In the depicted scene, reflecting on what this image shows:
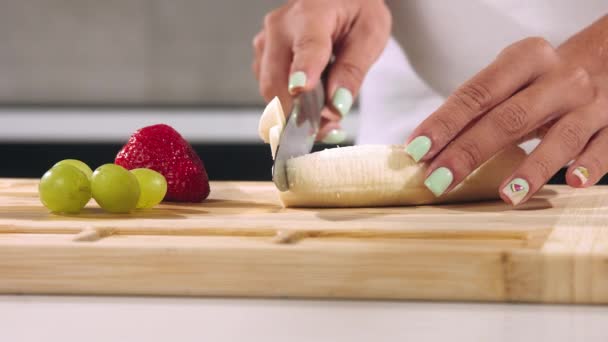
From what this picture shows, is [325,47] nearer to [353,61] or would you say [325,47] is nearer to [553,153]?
[353,61]

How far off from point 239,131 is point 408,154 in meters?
1.45

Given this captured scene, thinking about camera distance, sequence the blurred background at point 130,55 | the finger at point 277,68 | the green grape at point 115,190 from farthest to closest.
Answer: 1. the blurred background at point 130,55
2. the finger at point 277,68
3. the green grape at point 115,190

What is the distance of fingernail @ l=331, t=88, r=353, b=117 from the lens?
122 centimetres

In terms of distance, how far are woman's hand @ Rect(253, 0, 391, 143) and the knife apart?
25mm

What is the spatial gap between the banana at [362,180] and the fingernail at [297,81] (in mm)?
101

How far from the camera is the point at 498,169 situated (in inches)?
46.4

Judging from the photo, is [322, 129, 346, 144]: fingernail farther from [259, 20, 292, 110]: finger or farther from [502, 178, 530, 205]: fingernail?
[502, 178, 530, 205]: fingernail

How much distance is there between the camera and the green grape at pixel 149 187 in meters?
1.09

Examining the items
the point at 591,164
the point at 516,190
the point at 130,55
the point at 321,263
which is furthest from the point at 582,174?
the point at 130,55

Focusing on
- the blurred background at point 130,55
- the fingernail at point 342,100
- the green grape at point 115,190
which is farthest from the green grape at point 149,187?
the blurred background at point 130,55

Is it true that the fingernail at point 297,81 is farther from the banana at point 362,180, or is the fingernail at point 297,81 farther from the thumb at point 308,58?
the banana at point 362,180

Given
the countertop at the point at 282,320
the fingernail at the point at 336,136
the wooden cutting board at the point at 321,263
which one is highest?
the fingernail at the point at 336,136

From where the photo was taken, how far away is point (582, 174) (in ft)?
3.81

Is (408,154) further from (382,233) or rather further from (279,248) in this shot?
(279,248)
